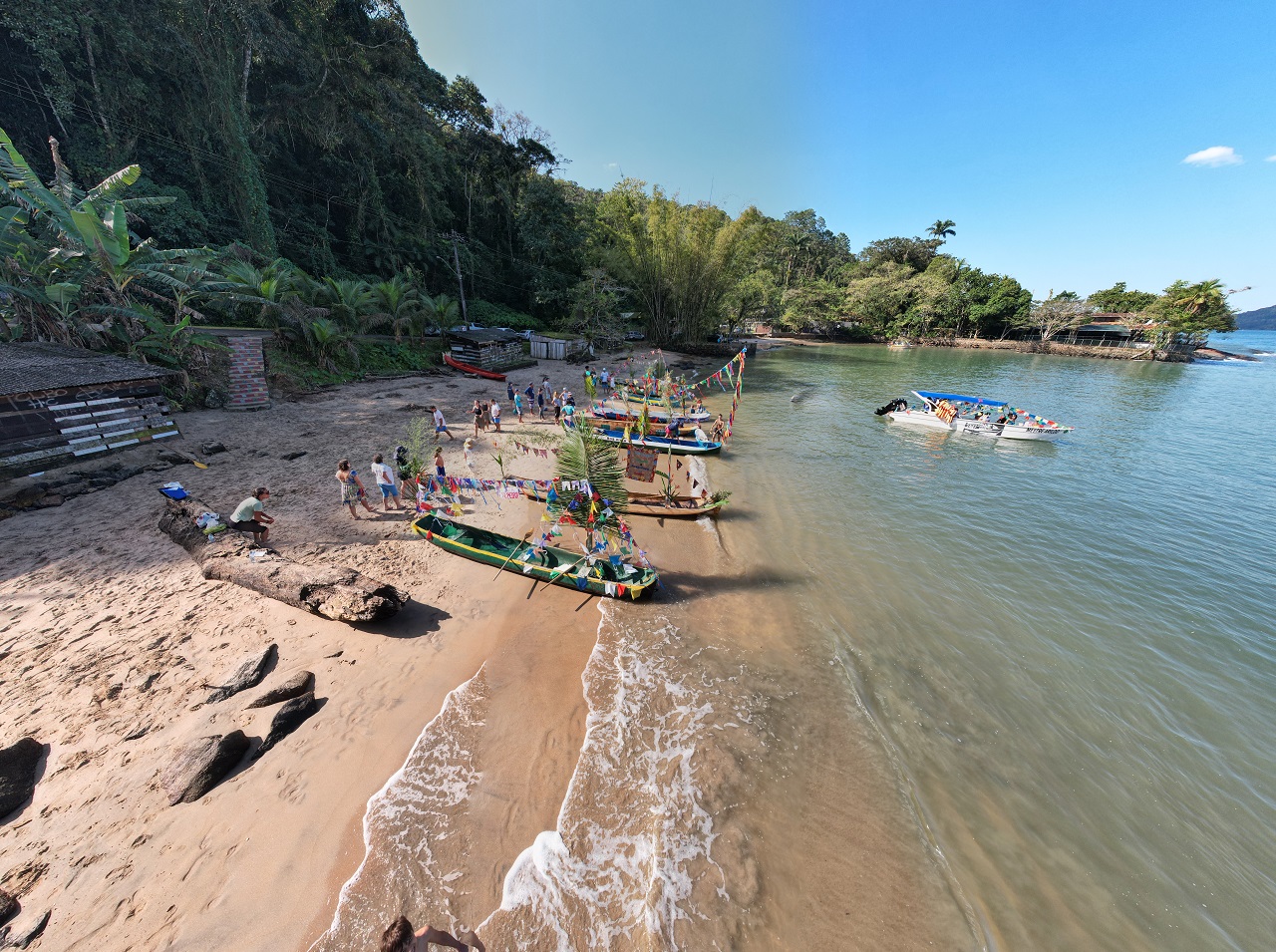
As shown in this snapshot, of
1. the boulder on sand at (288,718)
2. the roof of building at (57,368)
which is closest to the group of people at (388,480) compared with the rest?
the boulder on sand at (288,718)

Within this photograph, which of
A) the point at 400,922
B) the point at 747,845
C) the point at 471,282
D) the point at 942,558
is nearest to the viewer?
the point at 400,922

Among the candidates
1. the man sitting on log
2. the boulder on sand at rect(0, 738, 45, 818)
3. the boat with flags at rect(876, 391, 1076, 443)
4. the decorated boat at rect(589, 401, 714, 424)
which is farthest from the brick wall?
the boat with flags at rect(876, 391, 1076, 443)

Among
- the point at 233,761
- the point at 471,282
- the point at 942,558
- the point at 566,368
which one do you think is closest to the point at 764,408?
the point at 566,368

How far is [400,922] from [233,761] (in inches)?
152

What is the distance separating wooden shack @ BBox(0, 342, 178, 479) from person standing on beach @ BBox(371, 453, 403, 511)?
9.13 m

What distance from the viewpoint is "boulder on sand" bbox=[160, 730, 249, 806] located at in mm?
5238

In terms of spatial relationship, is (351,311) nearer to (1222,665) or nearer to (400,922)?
(400,922)

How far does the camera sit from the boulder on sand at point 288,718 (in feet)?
19.5

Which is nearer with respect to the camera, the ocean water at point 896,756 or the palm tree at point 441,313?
the ocean water at point 896,756

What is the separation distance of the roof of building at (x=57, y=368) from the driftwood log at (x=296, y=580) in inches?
291

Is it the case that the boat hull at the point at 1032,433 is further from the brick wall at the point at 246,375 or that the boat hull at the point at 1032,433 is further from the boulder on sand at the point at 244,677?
the brick wall at the point at 246,375

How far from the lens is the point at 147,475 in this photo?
1219 centimetres

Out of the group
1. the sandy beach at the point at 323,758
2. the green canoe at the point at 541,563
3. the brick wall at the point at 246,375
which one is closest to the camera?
the sandy beach at the point at 323,758

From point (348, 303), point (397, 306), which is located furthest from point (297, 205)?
point (348, 303)
